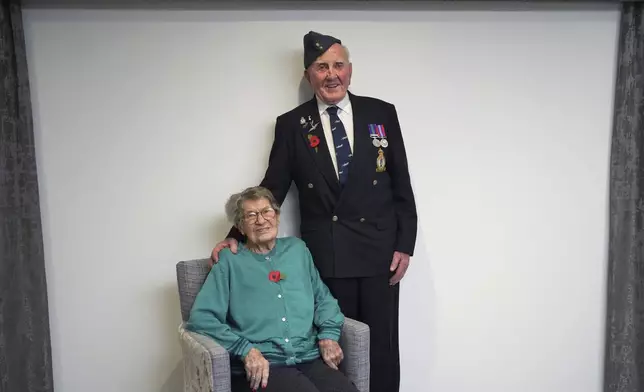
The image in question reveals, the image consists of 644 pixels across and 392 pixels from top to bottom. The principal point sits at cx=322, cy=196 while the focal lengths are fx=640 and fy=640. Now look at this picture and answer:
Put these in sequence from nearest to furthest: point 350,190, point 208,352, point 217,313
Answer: point 208,352 → point 217,313 → point 350,190

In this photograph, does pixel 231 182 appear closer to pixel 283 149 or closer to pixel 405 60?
pixel 283 149

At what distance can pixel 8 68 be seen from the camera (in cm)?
242

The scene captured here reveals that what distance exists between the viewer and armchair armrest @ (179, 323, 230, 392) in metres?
1.95

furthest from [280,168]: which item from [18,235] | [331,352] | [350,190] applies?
[18,235]

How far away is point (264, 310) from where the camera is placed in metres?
2.15

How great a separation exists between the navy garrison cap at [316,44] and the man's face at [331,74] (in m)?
0.01

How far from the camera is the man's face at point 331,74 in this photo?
2385mm

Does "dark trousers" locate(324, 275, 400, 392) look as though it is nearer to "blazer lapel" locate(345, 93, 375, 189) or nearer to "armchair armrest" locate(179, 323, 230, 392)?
"blazer lapel" locate(345, 93, 375, 189)

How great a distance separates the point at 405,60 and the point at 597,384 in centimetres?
169

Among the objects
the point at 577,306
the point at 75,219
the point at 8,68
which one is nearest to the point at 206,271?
the point at 75,219

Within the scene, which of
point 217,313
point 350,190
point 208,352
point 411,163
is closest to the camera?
point 208,352

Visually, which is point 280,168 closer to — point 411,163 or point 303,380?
point 411,163

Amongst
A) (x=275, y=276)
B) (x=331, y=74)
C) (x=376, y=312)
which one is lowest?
(x=376, y=312)

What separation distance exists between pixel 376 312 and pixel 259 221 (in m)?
0.60
